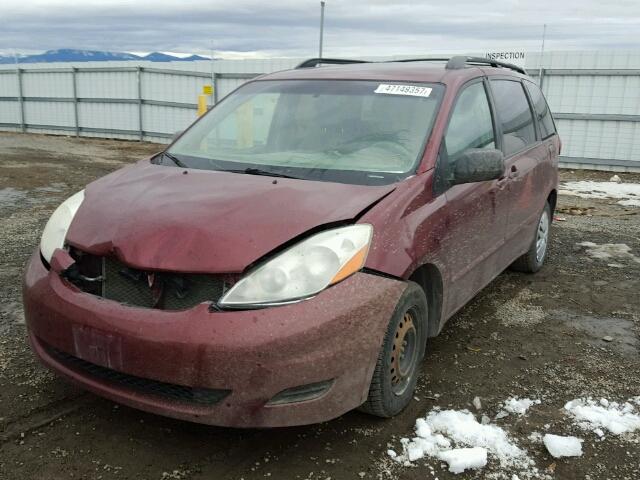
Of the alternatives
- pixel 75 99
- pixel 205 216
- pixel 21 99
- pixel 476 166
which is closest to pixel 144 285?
pixel 205 216

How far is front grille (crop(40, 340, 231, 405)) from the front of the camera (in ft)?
8.07

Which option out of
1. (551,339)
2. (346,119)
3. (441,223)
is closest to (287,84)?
(346,119)

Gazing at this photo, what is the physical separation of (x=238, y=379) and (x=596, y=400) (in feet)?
6.66

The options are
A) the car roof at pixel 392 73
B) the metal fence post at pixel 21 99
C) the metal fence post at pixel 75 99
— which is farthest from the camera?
the metal fence post at pixel 21 99

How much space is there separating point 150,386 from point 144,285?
41 cm

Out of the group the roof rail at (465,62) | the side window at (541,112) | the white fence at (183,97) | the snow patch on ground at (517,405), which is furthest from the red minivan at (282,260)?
the white fence at (183,97)

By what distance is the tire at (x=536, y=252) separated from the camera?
17.6 ft

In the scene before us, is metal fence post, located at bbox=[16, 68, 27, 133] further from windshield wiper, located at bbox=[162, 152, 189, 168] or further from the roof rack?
windshield wiper, located at bbox=[162, 152, 189, 168]

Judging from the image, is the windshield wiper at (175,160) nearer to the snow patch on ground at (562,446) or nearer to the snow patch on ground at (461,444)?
the snow patch on ground at (461,444)

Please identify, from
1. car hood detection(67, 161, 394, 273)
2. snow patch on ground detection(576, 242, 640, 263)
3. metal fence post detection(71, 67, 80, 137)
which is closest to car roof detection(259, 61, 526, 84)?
car hood detection(67, 161, 394, 273)

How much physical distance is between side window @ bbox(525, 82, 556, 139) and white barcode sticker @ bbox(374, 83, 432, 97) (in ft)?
6.50

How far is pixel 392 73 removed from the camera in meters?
3.82

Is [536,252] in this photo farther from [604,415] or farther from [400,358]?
[400,358]

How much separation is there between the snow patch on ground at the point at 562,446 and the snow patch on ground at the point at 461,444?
13 centimetres
